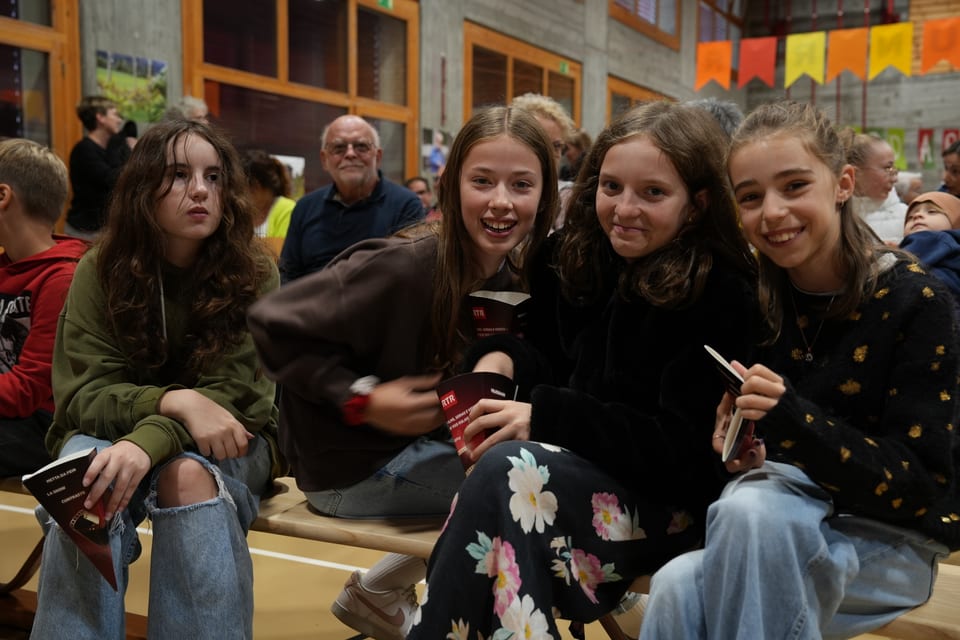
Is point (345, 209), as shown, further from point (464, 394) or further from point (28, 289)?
point (464, 394)

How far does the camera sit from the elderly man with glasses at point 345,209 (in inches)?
180

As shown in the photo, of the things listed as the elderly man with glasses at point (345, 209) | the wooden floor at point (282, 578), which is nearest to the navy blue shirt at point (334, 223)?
the elderly man with glasses at point (345, 209)

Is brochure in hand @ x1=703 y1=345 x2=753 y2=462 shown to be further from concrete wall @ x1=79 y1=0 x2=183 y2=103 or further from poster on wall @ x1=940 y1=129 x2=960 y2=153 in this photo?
poster on wall @ x1=940 y1=129 x2=960 y2=153

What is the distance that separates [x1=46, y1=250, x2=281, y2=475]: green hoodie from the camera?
2.09m

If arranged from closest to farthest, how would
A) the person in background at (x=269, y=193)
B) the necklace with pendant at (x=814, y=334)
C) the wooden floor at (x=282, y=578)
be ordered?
the necklace with pendant at (x=814, y=334)
the wooden floor at (x=282, y=578)
the person in background at (x=269, y=193)

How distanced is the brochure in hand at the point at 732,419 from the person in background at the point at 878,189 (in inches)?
120

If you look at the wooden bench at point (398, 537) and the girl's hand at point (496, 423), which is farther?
the girl's hand at point (496, 423)

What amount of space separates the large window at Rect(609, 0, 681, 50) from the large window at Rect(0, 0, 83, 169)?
29.5 feet

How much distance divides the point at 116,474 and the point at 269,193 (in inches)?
148

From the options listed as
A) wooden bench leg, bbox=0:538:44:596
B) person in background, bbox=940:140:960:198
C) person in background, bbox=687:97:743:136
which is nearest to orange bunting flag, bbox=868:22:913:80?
person in background, bbox=940:140:960:198

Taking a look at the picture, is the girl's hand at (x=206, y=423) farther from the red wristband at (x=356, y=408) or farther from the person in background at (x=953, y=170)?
the person in background at (x=953, y=170)

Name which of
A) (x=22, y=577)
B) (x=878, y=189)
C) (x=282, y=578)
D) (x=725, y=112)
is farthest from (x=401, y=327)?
(x=878, y=189)

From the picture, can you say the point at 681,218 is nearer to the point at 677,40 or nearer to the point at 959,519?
the point at 959,519

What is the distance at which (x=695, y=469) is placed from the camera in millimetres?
1726
